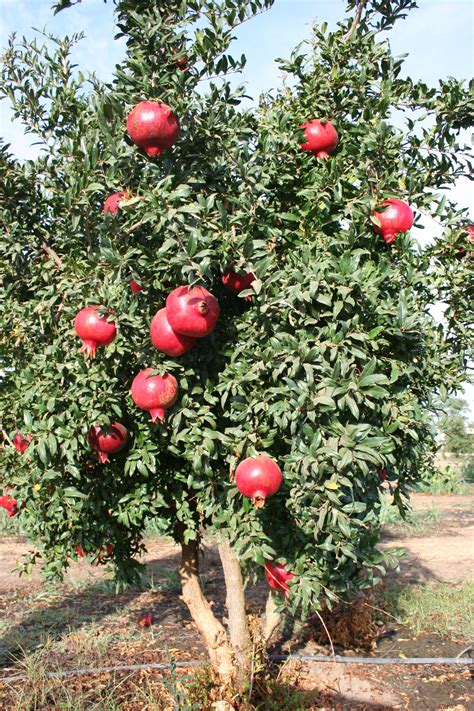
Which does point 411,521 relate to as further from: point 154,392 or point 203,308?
point 203,308

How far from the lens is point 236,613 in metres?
3.48

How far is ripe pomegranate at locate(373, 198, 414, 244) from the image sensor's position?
7.55ft

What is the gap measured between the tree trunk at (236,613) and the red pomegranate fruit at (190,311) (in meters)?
1.80

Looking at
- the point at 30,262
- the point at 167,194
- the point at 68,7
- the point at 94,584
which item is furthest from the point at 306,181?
the point at 94,584

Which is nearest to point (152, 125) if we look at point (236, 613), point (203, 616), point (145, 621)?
point (236, 613)

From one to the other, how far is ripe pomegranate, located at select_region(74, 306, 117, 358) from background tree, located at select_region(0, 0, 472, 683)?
0.05m

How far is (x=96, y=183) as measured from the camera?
2.24 m

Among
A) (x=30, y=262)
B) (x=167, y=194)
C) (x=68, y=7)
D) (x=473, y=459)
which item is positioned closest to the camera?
(x=167, y=194)

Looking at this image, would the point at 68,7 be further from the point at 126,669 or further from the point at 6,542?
the point at 6,542

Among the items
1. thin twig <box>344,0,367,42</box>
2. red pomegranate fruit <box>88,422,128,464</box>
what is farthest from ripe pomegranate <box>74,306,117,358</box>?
thin twig <box>344,0,367,42</box>

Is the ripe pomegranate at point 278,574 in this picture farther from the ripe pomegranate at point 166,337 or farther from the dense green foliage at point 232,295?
the ripe pomegranate at point 166,337

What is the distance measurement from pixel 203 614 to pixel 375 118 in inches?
114

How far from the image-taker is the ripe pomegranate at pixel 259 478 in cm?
206

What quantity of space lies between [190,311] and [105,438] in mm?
791
